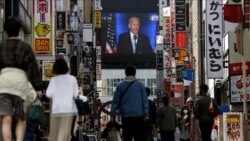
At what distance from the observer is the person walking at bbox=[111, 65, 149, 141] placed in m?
11.4

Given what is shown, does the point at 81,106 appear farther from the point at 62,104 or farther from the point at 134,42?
the point at 134,42

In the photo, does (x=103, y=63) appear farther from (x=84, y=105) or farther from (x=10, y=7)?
(x=84, y=105)

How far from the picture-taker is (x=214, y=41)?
24625mm

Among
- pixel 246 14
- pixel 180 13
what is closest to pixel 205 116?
pixel 246 14

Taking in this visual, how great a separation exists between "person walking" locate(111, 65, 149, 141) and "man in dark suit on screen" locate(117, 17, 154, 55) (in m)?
94.7

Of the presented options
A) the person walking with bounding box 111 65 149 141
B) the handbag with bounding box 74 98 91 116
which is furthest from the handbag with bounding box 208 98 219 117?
the handbag with bounding box 74 98 91 116

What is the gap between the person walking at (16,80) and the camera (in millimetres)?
7145

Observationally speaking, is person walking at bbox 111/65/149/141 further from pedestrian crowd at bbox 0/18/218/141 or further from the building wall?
the building wall

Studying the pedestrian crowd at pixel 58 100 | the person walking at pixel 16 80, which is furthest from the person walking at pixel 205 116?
the person walking at pixel 16 80

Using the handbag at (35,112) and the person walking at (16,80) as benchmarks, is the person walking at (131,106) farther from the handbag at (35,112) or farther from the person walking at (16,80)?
the person walking at (16,80)

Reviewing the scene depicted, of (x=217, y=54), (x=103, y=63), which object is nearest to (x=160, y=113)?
(x=217, y=54)

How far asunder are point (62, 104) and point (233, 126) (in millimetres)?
6974

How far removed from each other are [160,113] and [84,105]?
6796mm

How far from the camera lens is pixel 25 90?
7.27 m
